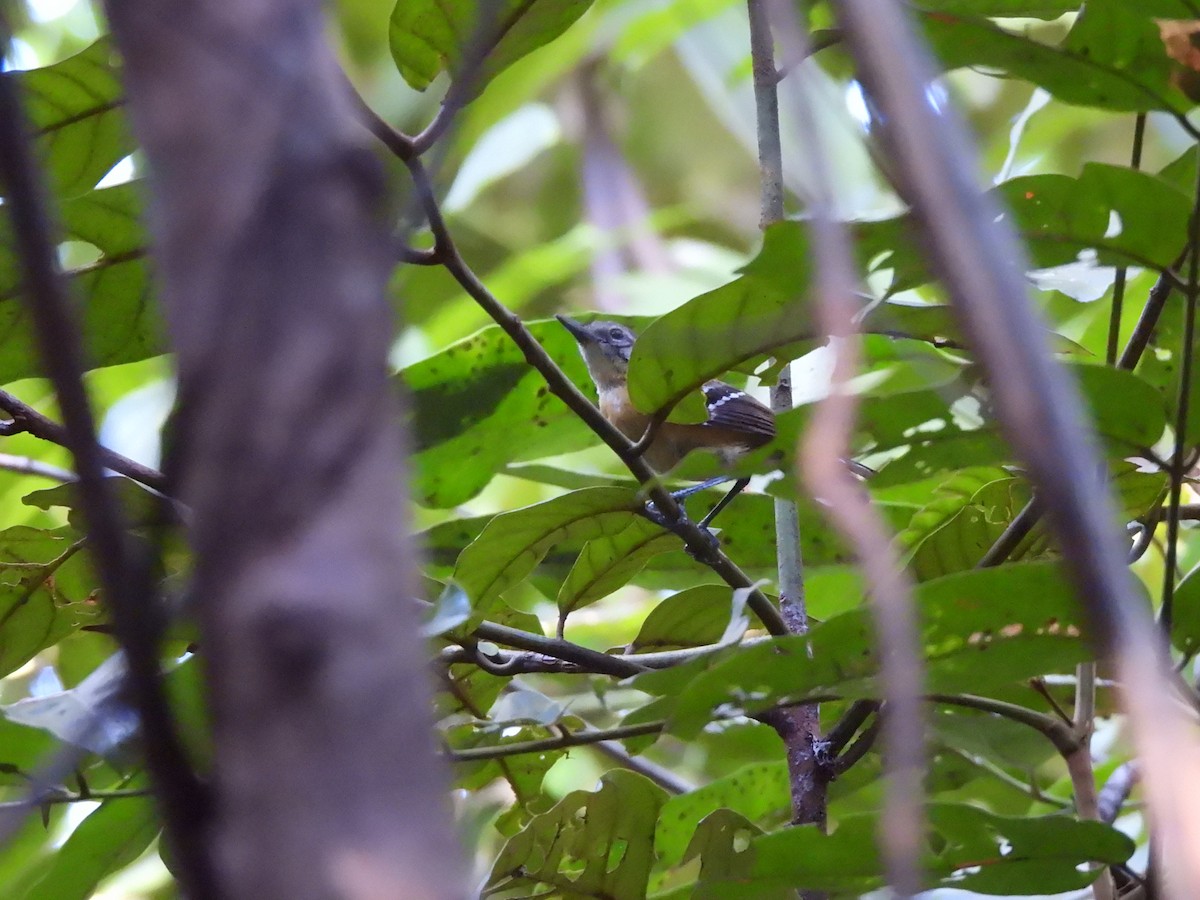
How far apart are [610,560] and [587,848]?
331mm

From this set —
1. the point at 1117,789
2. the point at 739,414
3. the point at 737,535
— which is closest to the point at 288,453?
the point at 737,535

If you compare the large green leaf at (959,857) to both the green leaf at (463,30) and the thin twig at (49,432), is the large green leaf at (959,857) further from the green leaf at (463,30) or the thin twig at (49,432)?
the green leaf at (463,30)

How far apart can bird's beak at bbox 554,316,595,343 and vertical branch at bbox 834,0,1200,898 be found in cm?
128

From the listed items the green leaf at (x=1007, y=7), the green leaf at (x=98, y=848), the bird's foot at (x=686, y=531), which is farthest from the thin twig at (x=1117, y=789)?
the green leaf at (x=98, y=848)

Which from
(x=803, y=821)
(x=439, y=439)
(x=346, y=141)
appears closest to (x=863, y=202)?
(x=439, y=439)

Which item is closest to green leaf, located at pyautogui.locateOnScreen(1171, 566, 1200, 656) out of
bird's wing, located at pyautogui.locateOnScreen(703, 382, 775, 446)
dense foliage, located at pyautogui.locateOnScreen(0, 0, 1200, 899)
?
dense foliage, located at pyautogui.locateOnScreen(0, 0, 1200, 899)

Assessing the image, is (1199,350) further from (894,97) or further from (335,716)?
(335,716)

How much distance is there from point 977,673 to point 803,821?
0.33 meters

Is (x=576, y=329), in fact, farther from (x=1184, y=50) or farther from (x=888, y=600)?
(x=888, y=600)

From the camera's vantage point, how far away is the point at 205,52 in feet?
1.64

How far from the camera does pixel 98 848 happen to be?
1294mm

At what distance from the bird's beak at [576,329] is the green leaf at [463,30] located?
49cm

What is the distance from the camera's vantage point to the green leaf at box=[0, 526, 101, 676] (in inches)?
53.8

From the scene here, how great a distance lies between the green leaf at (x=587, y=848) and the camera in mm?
1325
